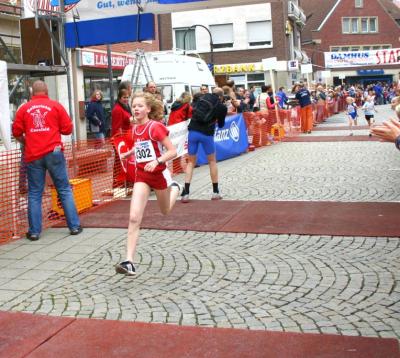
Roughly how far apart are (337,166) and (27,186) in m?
7.05

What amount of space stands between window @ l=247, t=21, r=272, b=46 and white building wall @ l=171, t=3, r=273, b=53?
0.91 ft

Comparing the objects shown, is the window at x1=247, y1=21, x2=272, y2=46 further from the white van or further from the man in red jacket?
the man in red jacket

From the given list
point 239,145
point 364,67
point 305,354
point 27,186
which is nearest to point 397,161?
point 239,145

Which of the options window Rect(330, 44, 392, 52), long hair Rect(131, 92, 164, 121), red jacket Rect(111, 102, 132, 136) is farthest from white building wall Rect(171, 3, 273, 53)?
long hair Rect(131, 92, 164, 121)

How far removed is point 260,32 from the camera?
39844mm

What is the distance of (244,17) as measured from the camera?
130 ft

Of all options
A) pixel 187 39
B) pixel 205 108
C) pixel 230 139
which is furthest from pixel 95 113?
pixel 187 39

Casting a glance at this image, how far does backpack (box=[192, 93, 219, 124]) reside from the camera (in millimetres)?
8961

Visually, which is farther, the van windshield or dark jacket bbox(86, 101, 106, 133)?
the van windshield

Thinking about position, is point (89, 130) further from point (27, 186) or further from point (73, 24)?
point (27, 186)

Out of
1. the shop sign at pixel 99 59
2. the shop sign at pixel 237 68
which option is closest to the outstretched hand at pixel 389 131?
the shop sign at pixel 99 59

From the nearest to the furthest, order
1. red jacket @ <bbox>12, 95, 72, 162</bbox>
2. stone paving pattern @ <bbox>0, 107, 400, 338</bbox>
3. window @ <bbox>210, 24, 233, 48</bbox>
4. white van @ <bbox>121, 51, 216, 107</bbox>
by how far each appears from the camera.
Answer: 1. stone paving pattern @ <bbox>0, 107, 400, 338</bbox>
2. red jacket @ <bbox>12, 95, 72, 162</bbox>
3. white van @ <bbox>121, 51, 216, 107</bbox>
4. window @ <bbox>210, 24, 233, 48</bbox>

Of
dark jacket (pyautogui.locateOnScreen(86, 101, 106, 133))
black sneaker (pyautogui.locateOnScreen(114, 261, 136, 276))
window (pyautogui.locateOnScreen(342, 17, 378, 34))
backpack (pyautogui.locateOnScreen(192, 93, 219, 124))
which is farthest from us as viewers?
window (pyautogui.locateOnScreen(342, 17, 378, 34))

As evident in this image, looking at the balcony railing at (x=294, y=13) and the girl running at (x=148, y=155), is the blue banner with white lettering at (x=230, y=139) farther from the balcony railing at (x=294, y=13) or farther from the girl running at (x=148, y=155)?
the balcony railing at (x=294, y=13)
